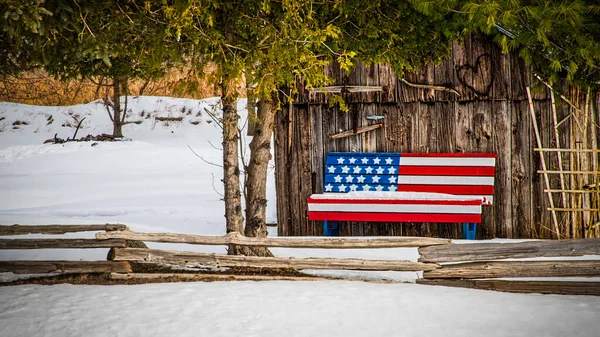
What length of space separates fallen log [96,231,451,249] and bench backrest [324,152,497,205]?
370 cm

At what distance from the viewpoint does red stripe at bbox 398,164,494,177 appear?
12.5 metres

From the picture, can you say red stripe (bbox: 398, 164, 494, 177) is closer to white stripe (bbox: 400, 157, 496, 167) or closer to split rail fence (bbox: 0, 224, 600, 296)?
white stripe (bbox: 400, 157, 496, 167)

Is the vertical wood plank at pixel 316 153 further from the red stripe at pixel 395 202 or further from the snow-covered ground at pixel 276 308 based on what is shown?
the snow-covered ground at pixel 276 308

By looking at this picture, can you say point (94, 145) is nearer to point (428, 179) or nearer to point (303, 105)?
point (303, 105)

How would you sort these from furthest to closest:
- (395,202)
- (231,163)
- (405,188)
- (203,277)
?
(405,188) < (395,202) < (231,163) < (203,277)

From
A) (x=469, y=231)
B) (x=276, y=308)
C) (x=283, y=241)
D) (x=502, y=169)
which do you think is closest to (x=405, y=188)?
(x=469, y=231)

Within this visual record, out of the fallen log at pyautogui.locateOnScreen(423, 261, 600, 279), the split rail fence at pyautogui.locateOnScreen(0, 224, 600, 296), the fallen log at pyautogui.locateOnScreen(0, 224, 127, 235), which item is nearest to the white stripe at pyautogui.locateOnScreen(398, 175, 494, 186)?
the split rail fence at pyautogui.locateOnScreen(0, 224, 600, 296)

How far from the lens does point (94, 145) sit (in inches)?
1081

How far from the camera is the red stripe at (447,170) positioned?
12.5m

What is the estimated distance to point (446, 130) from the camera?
502 inches

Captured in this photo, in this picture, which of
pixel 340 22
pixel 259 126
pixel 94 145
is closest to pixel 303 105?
pixel 259 126

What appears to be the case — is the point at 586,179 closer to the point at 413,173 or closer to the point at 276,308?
the point at 413,173

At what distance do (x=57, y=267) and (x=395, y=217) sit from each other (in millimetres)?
6084

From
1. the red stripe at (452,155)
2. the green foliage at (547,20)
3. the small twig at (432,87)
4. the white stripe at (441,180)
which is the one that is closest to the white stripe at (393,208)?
the white stripe at (441,180)
